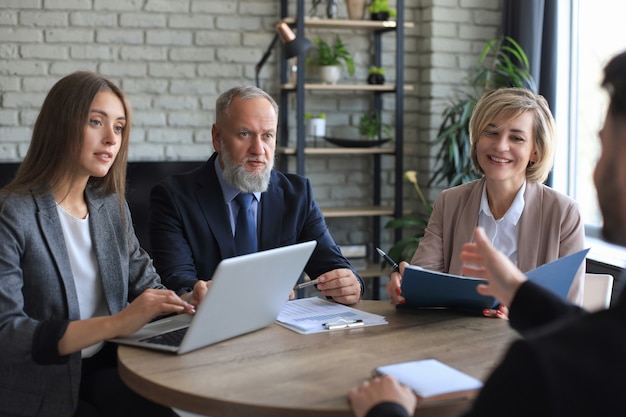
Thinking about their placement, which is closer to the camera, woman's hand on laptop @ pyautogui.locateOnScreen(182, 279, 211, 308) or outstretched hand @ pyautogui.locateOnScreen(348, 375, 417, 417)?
outstretched hand @ pyautogui.locateOnScreen(348, 375, 417, 417)

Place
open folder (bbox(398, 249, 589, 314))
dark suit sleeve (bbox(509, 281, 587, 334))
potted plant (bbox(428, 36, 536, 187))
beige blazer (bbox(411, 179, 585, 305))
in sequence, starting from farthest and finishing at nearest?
potted plant (bbox(428, 36, 536, 187)) → beige blazer (bbox(411, 179, 585, 305)) → open folder (bbox(398, 249, 589, 314)) → dark suit sleeve (bbox(509, 281, 587, 334))

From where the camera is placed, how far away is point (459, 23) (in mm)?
4777

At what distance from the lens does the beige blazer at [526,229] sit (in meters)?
2.53

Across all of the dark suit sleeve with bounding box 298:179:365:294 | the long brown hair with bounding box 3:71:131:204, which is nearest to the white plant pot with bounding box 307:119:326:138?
the dark suit sleeve with bounding box 298:179:365:294

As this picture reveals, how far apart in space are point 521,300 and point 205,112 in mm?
3378

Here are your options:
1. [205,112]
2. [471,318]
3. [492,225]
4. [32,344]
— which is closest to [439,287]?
[471,318]

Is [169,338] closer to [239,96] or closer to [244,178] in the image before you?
[244,178]

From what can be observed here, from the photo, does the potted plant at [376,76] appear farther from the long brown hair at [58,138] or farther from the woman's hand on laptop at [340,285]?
the long brown hair at [58,138]

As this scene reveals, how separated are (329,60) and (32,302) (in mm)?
2916

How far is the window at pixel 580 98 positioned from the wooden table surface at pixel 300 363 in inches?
97.1

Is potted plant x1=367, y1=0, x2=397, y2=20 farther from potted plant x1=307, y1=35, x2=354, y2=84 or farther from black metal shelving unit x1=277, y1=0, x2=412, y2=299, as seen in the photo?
potted plant x1=307, y1=35, x2=354, y2=84

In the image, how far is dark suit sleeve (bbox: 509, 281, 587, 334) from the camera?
1.39 meters

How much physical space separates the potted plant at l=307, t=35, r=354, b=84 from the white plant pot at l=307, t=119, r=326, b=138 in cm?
24

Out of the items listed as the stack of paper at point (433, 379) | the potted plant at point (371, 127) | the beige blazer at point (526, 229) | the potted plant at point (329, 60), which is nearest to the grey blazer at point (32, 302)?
the stack of paper at point (433, 379)
